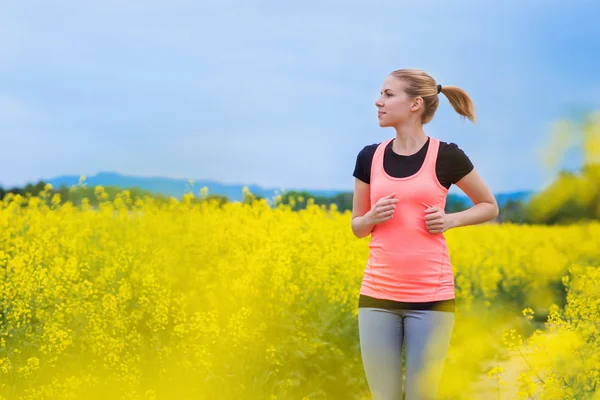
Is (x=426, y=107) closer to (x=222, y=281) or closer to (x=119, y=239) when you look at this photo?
(x=222, y=281)

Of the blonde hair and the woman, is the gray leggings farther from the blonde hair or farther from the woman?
the blonde hair

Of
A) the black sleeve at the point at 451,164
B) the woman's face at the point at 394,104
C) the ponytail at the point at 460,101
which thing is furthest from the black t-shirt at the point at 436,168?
the ponytail at the point at 460,101

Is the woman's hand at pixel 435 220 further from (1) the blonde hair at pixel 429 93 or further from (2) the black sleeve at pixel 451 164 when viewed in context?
(1) the blonde hair at pixel 429 93

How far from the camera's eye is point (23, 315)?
409cm

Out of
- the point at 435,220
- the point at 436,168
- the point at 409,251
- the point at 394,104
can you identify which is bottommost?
the point at 409,251

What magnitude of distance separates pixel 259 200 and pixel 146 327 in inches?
126

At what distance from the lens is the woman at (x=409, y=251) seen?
2779mm

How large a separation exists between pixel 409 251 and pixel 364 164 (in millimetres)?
443

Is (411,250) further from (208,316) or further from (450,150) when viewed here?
(208,316)

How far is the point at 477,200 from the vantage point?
9.91 feet

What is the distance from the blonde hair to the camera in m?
2.91

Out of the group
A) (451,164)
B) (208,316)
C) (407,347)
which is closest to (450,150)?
(451,164)

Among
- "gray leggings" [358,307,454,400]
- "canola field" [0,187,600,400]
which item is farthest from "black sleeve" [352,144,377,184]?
"canola field" [0,187,600,400]

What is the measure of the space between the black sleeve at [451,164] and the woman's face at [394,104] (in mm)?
201
